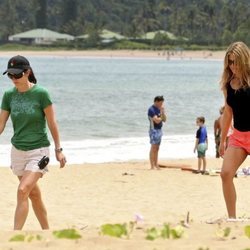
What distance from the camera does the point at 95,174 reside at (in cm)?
1492

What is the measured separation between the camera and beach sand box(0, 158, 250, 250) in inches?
231

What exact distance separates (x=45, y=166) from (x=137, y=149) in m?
14.4

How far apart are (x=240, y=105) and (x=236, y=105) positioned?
0.03 meters

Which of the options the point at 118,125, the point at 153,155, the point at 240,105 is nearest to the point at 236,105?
the point at 240,105

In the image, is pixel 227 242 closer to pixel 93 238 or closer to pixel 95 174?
pixel 93 238

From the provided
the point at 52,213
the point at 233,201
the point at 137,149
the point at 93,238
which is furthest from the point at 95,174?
the point at 93,238

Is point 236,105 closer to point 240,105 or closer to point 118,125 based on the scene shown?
point 240,105

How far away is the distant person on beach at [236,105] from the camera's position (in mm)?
6992

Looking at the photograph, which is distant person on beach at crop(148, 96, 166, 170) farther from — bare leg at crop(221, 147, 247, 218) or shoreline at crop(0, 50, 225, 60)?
shoreline at crop(0, 50, 225, 60)

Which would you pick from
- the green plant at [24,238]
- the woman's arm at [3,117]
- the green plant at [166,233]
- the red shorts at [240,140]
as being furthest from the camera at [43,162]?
the red shorts at [240,140]

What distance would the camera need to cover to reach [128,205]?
445 inches

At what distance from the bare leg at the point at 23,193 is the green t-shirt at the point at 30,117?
0.21 m

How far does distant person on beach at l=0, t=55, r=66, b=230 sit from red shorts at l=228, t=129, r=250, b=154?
52.0 inches

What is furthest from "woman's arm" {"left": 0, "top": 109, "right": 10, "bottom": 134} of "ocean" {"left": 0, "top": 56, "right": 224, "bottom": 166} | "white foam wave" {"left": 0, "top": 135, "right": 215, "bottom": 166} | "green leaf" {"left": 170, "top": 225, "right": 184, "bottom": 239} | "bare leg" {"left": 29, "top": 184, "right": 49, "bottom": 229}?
"ocean" {"left": 0, "top": 56, "right": 224, "bottom": 166}
